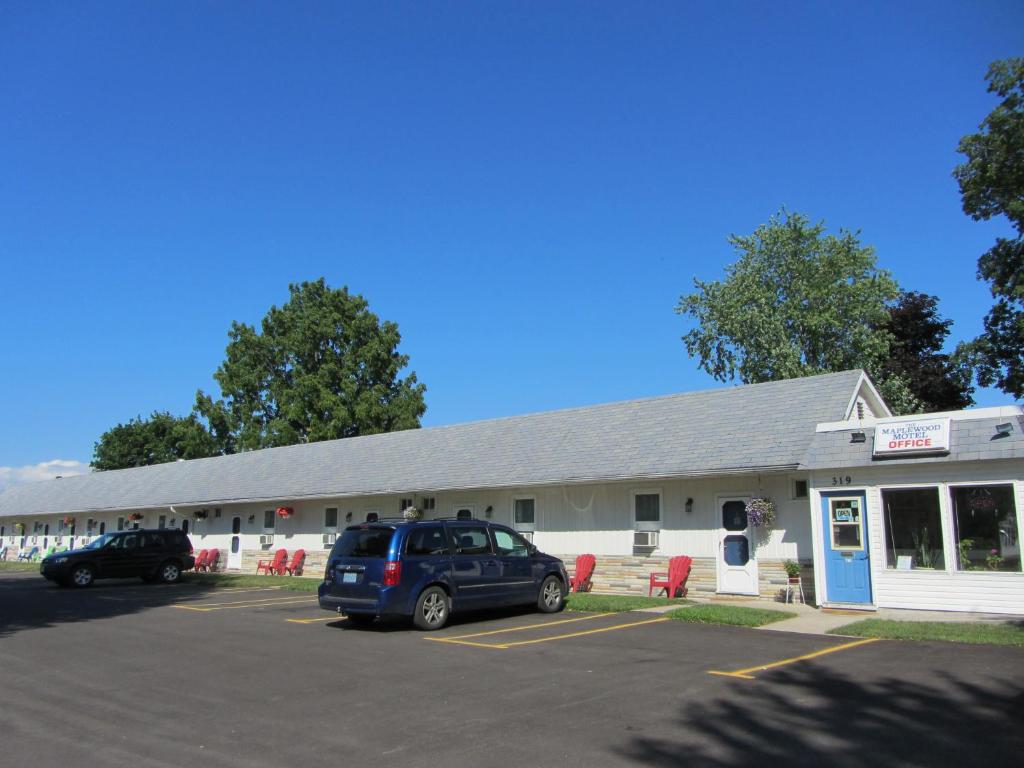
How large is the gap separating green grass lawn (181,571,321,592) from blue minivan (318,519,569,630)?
9543mm

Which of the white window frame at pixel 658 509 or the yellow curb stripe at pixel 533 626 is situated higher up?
the white window frame at pixel 658 509

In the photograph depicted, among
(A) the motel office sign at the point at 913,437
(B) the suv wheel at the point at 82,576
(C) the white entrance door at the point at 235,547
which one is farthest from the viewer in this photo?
(C) the white entrance door at the point at 235,547

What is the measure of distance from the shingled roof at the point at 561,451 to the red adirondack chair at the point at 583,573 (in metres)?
1.94

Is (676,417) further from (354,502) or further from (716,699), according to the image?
(716,699)

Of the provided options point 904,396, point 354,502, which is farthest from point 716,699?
point 904,396

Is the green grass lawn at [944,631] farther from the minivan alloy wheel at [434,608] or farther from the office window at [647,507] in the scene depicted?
the office window at [647,507]

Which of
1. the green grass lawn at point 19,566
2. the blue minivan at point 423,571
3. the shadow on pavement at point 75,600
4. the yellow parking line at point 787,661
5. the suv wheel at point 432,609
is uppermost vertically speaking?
the blue minivan at point 423,571

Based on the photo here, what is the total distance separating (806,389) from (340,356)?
132ft

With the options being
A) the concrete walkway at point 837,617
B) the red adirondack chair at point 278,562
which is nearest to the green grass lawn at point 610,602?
the concrete walkway at point 837,617

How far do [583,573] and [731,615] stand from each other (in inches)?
227

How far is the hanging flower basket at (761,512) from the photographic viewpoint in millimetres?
16203

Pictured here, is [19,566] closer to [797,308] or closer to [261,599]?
[261,599]

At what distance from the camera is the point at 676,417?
68.1 feet

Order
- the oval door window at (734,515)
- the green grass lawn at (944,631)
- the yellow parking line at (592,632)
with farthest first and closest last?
1. the oval door window at (734,515)
2. the yellow parking line at (592,632)
3. the green grass lawn at (944,631)
